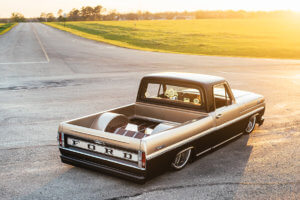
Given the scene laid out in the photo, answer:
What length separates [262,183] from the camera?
16.2 feet

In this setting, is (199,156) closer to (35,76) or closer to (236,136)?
(236,136)

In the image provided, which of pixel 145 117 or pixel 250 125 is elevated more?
pixel 145 117

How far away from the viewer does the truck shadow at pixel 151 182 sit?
4535 mm

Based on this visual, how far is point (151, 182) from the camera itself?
16.0 ft

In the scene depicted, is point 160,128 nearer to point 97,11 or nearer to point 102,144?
point 102,144

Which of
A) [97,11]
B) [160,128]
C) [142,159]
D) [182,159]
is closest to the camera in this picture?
[142,159]

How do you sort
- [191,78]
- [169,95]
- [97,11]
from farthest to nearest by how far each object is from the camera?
[97,11] → [169,95] → [191,78]

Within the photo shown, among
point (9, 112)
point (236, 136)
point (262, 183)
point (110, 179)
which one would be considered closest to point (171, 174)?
point (110, 179)

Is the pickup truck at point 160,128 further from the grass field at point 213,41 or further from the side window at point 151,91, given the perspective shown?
the grass field at point 213,41

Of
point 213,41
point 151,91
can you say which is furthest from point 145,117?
point 213,41

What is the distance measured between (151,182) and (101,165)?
810 millimetres

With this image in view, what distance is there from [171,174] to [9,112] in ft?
19.0

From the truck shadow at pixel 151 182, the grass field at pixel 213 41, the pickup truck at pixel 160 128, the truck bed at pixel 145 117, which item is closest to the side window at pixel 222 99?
the pickup truck at pixel 160 128

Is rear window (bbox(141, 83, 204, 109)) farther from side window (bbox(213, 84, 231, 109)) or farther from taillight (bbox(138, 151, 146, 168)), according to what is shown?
taillight (bbox(138, 151, 146, 168))
